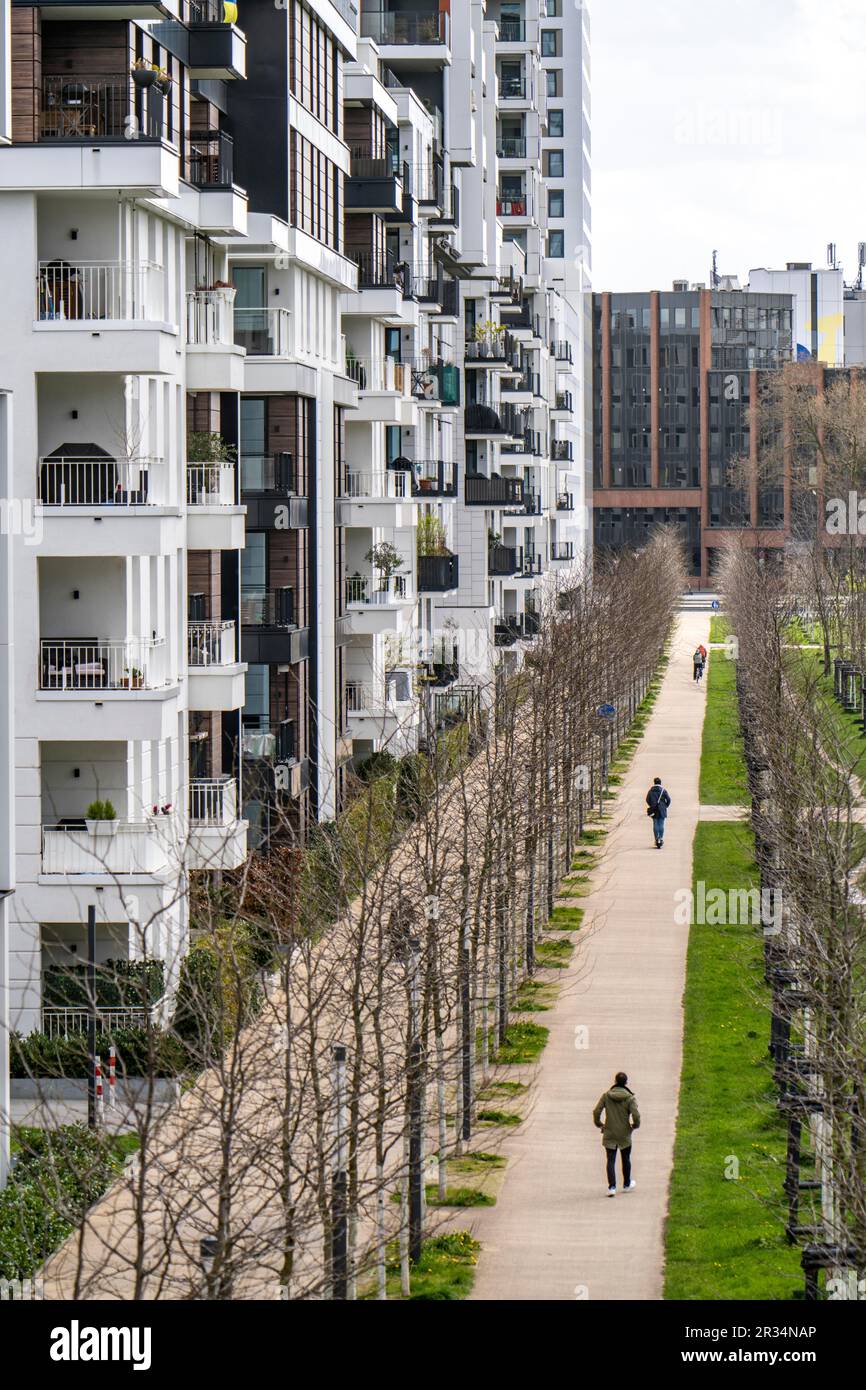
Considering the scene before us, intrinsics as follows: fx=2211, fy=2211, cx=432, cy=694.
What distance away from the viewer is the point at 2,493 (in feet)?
88.0

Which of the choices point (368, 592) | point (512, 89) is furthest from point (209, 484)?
point (512, 89)

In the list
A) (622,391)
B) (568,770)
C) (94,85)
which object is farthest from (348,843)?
(622,391)

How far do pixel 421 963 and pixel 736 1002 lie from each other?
375 inches

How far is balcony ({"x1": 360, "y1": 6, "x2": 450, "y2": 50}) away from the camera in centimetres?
6719

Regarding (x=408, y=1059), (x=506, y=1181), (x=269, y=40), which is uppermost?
(x=269, y=40)

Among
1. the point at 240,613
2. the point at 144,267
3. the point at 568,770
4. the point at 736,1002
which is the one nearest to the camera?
the point at 144,267

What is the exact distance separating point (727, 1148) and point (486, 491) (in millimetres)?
52838

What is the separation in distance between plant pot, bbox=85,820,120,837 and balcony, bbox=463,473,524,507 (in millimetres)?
47605

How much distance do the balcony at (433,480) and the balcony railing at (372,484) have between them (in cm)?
582

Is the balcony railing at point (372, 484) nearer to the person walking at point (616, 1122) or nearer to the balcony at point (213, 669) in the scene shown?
the balcony at point (213, 669)

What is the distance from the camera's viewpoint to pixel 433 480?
67.5 m

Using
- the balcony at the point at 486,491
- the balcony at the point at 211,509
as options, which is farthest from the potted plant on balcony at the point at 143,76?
the balcony at the point at 486,491

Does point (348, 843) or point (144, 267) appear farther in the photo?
point (144, 267)
